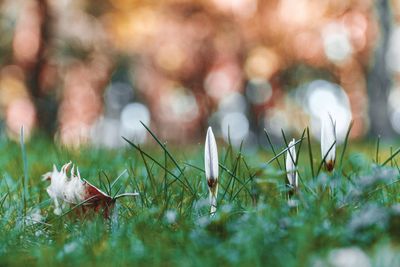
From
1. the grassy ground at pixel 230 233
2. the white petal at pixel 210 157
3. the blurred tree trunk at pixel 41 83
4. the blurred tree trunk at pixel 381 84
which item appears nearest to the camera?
the grassy ground at pixel 230 233

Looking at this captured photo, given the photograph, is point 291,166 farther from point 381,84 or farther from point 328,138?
point 381,84

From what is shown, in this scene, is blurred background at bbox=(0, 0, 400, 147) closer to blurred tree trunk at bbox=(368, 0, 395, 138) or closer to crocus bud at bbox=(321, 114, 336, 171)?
blurred tree trunk at bbox=(368, 0, 395, 138)

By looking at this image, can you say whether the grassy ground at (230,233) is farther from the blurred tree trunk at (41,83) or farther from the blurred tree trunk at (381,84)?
the blurred tree trunk at (41,83)

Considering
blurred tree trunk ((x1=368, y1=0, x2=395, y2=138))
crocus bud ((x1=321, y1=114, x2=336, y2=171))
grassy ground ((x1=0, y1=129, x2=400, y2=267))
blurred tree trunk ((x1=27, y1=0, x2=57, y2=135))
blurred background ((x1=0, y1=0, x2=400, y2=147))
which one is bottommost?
grassy ground ((x1=0, y1=129, x2=400, y2=267))

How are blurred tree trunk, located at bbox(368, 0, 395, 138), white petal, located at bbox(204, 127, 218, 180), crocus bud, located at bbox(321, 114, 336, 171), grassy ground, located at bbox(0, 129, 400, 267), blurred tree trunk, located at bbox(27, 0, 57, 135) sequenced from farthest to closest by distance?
1. blurred tree trunk, located at bbox(27, 0, 57, 135)
2. blurred tree trunk, located at bbox(368, 0, 395, 138)
3. crocus bud, located at bbox(321, 114, 336, 171)
4. white petal, located at bbox(204, 127, 218, 180)
5. grassy ground, located at bbox(0, 129, 400, 267)

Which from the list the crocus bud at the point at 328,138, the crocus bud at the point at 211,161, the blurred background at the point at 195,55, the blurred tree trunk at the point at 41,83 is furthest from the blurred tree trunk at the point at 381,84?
the crocus bud at the point at 211,161

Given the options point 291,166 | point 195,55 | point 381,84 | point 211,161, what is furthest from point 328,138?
point 195,55

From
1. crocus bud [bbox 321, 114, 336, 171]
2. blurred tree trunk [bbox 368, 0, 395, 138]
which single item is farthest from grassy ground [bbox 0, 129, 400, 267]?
blurred tree trunk [bbox 368, 0, 395, 138]
